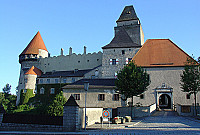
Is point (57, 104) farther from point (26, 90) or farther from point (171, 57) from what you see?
point (26, 90)

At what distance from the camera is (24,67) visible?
55531 millimetres

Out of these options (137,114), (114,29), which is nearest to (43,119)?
(137,114)

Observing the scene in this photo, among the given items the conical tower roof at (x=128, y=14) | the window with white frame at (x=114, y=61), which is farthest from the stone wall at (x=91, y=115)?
the conical tower roof at (x=128, y=14)

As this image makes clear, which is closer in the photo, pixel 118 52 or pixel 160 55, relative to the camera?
pixel 160 55

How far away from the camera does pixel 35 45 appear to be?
58.0 meters

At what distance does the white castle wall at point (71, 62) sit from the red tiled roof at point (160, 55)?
15841 mm

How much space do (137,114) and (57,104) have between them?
1013 centimetres

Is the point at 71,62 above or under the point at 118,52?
above

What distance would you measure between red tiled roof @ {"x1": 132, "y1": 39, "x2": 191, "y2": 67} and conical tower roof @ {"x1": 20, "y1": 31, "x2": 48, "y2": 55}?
109ft

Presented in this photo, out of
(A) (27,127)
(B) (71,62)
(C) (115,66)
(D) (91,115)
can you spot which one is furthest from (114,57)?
(A) (27,127)

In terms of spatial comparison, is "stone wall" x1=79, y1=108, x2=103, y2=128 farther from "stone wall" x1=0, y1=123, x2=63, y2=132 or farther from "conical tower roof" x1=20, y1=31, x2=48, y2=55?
"conical tower roof" x1=20, y1=31, x2=48, y2=55

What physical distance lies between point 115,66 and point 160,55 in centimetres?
892

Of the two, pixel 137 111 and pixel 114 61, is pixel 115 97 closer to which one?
pixel 137 111

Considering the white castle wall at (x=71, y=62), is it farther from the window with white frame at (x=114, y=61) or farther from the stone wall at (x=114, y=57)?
the window with white frame at (x=114, y=61)
